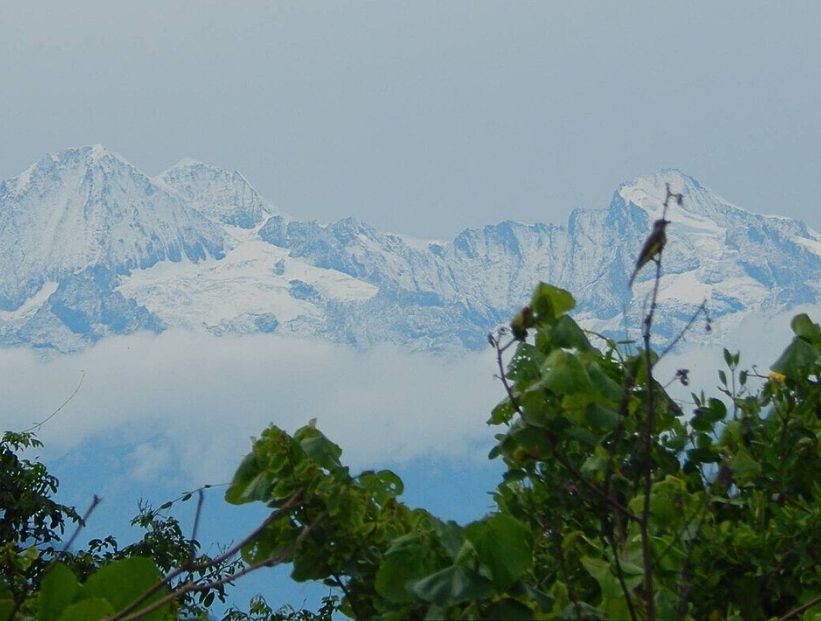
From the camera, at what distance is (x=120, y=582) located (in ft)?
3.90

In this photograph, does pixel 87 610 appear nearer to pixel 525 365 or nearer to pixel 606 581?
pixel 606 581

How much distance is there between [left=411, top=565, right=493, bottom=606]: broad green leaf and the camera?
1.38 meters

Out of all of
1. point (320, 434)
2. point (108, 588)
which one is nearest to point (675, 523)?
point (320, 434)

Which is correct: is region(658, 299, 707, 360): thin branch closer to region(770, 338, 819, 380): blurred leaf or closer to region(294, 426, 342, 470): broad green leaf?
region(294, 426, 342, 470): broad green leaf

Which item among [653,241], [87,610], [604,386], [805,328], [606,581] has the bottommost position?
[87,610]

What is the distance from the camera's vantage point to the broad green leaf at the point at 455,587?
1.38m

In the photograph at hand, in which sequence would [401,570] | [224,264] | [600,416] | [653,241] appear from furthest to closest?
[224,264], [600,416], [401,570], [653,241]

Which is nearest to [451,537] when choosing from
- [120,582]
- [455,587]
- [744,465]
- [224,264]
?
[455,587]

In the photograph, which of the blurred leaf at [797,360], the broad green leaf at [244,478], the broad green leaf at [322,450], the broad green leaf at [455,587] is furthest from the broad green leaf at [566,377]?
the blurred leaf at [797,360]

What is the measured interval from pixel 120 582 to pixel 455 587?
414 millimetres

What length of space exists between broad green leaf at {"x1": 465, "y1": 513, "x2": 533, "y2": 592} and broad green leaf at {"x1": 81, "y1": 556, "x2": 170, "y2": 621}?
40cm

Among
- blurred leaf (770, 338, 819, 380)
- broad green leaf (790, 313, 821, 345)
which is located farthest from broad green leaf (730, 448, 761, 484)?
broad green leaf (790, 313, 821, 345)

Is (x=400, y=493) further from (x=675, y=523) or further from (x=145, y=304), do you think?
(x=145, y=304)

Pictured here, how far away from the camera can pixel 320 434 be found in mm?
2195
